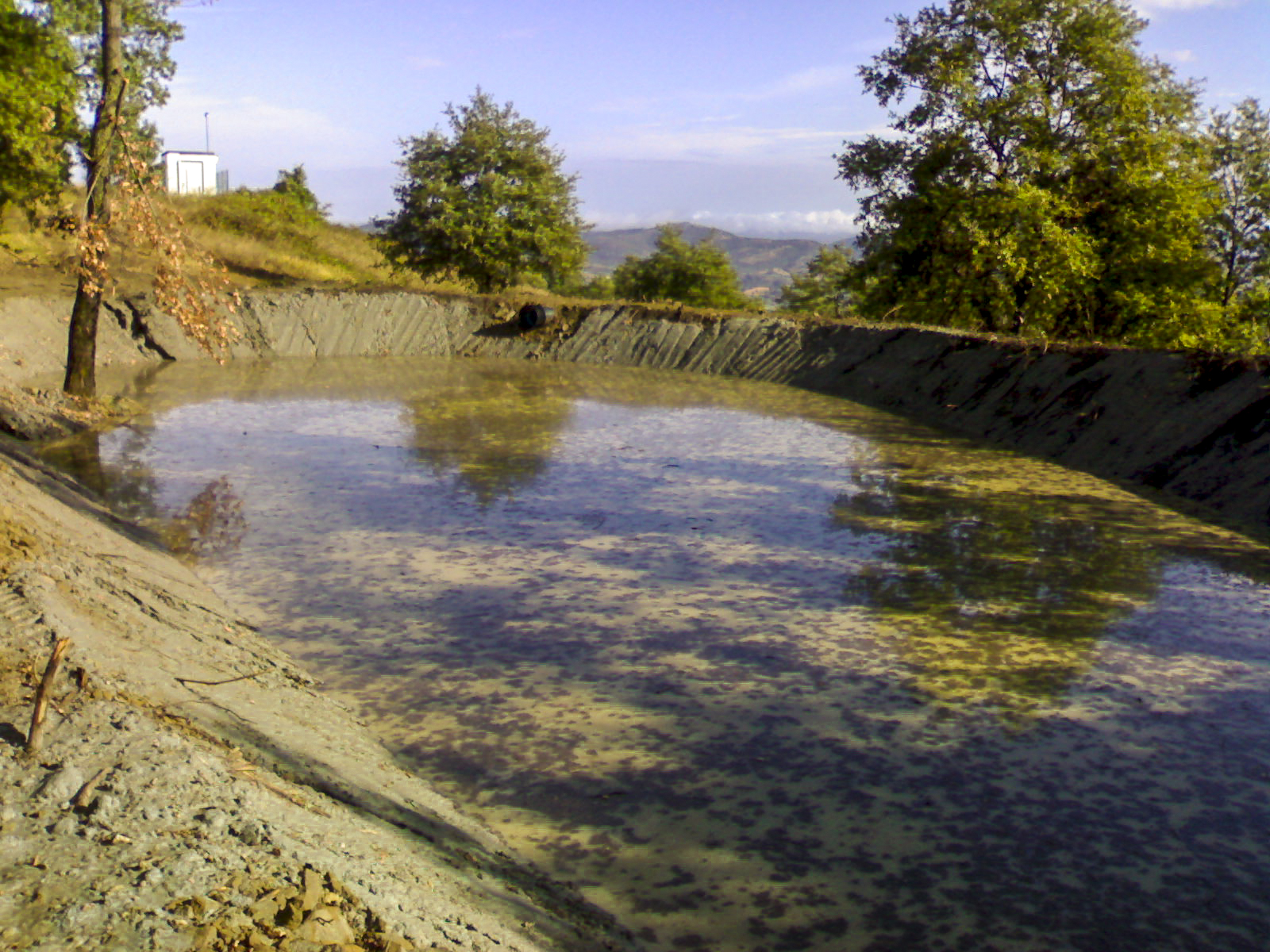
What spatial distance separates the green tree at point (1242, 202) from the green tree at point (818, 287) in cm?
3966

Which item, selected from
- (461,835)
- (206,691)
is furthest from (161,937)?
(206,691)

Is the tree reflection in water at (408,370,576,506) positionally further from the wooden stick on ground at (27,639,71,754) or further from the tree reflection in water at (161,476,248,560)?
the wooden stick on ground at (27,639,71,754)

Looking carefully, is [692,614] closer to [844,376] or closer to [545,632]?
[545,632]

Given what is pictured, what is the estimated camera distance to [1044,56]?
88.7ft

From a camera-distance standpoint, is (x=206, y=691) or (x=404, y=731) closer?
(x=206, y=691)

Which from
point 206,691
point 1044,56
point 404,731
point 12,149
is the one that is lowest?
point 404,731

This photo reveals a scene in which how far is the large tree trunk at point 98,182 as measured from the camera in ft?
49.4

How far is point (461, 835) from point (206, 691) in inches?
56.3

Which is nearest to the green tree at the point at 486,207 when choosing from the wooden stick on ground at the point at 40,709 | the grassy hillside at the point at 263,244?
the grassy hillside at the point at 263,244

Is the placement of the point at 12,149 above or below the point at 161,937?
above

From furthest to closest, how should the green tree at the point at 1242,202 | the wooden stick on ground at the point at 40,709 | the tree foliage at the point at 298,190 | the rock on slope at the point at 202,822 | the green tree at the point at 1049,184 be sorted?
the tree foliage at the point at 298,190 → the green tree at the point at 1242,202 → the green tree at the point at 1049,184 → the wooden stick on ground at the point at 40,709 → the rock on slope at the point at 202,822

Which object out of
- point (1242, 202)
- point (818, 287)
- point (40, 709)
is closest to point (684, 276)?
point (818, 287)

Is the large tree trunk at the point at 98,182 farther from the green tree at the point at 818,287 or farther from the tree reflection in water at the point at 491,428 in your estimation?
the green tree at the point at 818,287

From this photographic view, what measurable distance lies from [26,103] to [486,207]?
1715cm
